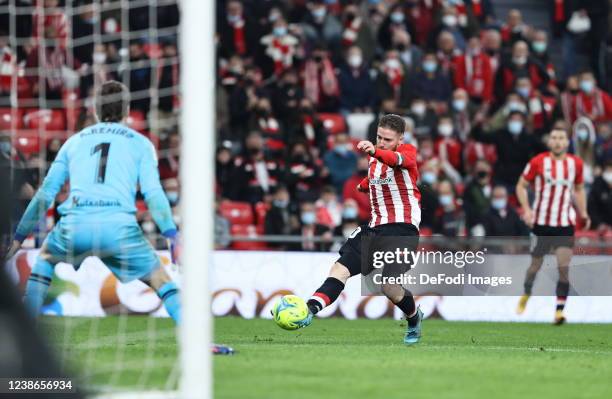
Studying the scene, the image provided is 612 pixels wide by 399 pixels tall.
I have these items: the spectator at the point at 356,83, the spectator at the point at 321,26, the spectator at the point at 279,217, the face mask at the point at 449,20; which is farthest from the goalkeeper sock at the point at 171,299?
the face mask at the point at 449,20

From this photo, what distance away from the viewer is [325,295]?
9492 millimetres

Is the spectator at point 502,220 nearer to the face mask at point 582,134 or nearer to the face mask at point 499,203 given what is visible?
the face mask at point 499,203

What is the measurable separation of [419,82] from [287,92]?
2.29 meters

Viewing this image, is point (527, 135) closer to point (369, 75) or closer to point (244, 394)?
point (369, 75)

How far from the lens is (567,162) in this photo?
46.3ft

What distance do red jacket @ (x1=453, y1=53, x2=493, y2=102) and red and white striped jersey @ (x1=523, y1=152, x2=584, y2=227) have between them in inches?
206

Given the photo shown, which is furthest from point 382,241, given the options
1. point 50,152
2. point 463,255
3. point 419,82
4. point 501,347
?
point 419,82

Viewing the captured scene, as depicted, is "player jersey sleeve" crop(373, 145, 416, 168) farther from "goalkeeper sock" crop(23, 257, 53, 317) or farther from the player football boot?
the player football boot

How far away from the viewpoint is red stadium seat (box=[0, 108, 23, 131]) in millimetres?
15253

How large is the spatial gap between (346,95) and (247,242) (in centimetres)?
427

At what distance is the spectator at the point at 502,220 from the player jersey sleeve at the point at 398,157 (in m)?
6.55

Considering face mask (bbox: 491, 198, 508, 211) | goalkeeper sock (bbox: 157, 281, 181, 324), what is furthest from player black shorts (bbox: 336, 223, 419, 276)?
face mask (bbox: 491, 198, 508, 211)

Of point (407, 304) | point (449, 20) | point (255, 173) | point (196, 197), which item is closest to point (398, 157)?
point (407, 304)

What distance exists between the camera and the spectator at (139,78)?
1427 centimetres
